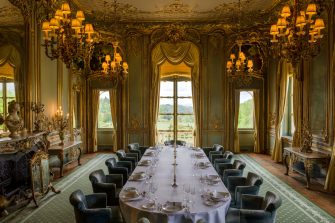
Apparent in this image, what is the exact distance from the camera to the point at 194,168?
209 inches

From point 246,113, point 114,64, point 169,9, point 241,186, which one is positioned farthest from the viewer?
point 246,113

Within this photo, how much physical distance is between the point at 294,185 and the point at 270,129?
431 cm

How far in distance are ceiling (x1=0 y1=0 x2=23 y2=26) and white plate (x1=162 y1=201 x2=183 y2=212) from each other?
4958 mm

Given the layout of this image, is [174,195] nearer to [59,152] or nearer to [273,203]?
[273,203]

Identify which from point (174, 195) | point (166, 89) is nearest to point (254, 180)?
point (174, 195)

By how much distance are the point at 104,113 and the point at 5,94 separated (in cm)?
626

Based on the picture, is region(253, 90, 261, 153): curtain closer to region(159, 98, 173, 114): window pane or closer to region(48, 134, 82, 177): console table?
region(159, 98, 173, 114): window pane

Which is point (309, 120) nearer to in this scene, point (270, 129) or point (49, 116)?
point (270, 129)

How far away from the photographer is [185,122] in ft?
40.0

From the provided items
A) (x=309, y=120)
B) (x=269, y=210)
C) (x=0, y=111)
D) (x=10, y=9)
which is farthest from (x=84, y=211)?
(x=309, y=120)

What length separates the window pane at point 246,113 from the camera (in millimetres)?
11836

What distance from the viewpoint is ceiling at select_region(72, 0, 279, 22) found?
941cm

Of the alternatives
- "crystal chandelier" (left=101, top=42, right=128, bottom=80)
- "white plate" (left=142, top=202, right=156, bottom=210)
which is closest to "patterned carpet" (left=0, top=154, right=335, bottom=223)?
"white plate" (left=142, top=202, right=156, bottom=210)

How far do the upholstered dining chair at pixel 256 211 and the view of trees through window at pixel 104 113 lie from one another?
8.91 metres
